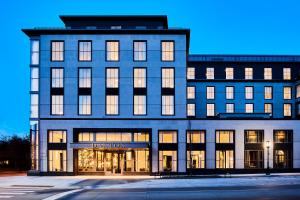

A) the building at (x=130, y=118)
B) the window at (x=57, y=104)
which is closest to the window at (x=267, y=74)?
the building at (x=130, y=118)

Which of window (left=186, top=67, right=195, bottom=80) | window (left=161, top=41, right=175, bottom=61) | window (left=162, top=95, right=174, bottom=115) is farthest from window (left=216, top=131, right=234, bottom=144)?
window (left=186, top=67, right=195, bottom=80)

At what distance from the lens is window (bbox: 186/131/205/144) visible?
57.8 m

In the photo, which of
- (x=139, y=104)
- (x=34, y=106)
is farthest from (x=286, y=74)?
(x=34, y=106)

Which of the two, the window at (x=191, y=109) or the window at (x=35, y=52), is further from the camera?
the window at (x=191, y=109)

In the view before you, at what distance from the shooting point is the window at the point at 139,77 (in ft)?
191

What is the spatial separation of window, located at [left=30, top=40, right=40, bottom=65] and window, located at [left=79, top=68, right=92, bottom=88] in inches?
261

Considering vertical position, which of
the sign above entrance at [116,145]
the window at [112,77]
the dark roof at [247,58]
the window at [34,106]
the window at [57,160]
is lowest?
the window at [57,160]

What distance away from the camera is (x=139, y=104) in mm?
58031

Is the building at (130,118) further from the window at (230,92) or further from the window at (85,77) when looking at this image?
the window at (230,92)

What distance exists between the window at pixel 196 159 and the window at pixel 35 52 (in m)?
25.4

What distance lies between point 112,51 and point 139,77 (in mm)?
5360

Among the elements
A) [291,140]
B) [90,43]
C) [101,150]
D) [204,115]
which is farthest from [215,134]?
[204,115]

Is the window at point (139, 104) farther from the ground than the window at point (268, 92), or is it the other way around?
the window at point (268, 92)

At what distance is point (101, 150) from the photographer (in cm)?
5675
